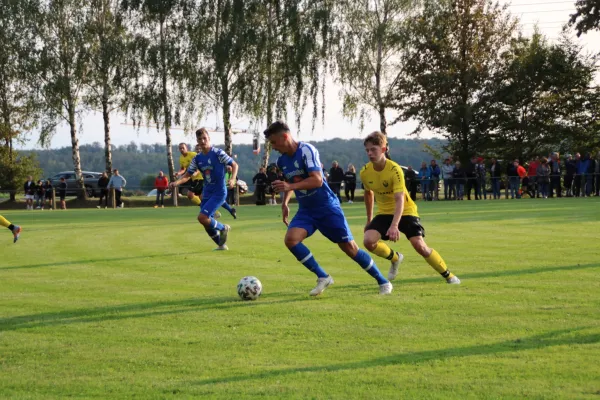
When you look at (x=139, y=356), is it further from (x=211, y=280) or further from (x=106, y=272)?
(x=106, y=272)

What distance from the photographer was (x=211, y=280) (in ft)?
35.4

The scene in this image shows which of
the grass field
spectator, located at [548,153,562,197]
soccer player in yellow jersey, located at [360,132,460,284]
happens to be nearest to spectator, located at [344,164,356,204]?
spectator, located at [548,153,562,197]

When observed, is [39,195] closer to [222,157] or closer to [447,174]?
[447,174]

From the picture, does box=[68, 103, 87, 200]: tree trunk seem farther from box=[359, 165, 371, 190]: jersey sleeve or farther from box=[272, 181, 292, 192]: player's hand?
box=[272, 181, 292, 192]: player's hand

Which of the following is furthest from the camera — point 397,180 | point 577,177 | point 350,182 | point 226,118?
point 226,118

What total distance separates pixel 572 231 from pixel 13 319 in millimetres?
12287

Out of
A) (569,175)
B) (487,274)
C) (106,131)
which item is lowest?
(487,274)

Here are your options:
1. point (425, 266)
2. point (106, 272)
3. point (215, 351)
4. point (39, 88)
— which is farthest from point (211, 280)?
point (39, 88)

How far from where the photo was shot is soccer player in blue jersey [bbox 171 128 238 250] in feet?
49.3

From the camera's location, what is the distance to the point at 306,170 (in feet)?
28.9

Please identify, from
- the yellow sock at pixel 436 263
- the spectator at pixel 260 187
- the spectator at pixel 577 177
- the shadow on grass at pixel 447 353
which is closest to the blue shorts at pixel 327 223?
the yellow sock at pixel 436 263

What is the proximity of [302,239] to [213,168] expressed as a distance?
6538mm

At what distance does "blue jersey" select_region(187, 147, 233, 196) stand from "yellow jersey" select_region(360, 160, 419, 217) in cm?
598

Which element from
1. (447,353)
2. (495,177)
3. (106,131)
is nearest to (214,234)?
(447,353)
